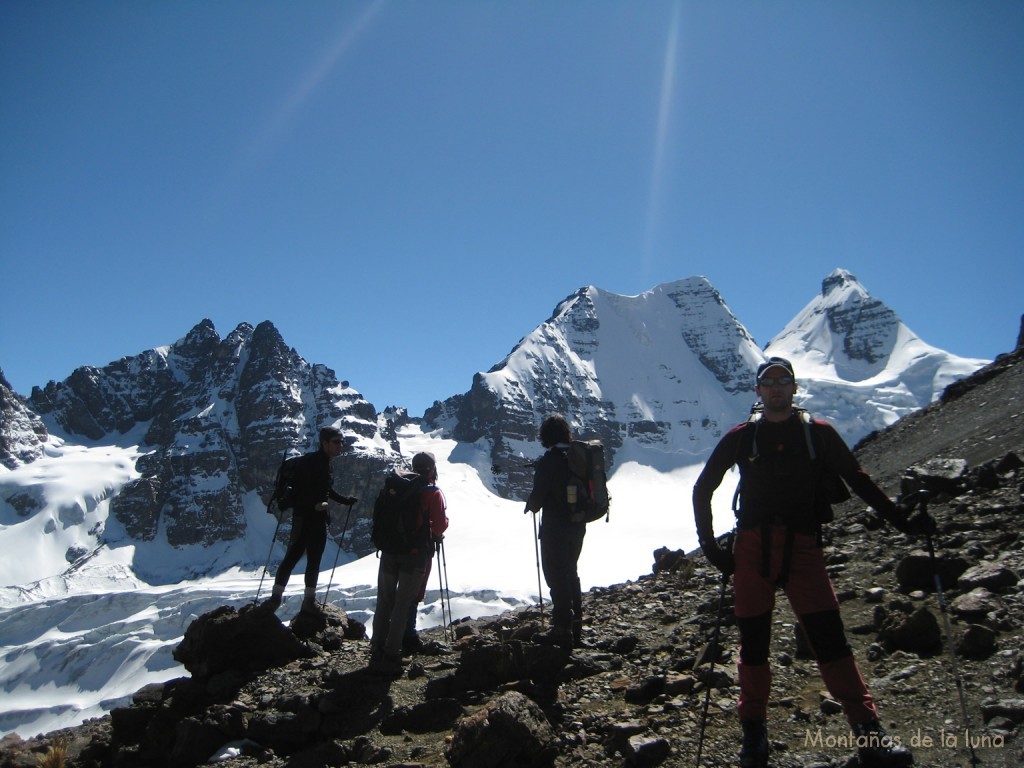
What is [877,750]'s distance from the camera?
11.9 ft

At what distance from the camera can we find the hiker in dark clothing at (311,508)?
8906 mm

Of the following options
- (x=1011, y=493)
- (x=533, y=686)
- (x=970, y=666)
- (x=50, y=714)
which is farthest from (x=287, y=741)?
(x=50, y=714)

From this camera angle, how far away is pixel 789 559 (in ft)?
13.4

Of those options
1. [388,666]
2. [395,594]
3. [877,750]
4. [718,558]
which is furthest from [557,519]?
[877,750]

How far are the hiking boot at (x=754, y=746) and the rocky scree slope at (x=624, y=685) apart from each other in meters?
0.22

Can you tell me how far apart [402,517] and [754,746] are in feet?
15.2

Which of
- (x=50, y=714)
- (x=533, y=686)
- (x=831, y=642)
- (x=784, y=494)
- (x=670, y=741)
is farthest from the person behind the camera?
(x=50, y=714)

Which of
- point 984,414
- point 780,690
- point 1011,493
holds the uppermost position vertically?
point 984,414

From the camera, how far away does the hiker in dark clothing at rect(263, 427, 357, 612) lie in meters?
8.91

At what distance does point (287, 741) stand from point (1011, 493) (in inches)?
375

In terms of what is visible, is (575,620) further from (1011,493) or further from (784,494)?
(1011,493)

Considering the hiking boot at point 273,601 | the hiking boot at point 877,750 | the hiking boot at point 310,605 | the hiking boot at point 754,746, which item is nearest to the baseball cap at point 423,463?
the hiking boot at point 273,601

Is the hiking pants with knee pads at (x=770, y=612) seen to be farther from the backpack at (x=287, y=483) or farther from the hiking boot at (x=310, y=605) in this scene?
the hiking boot at (x=310, y=605)

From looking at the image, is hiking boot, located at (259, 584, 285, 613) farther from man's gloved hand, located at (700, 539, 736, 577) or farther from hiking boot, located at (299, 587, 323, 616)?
man's gloved hand, located at (700, 539, 736, 577)
